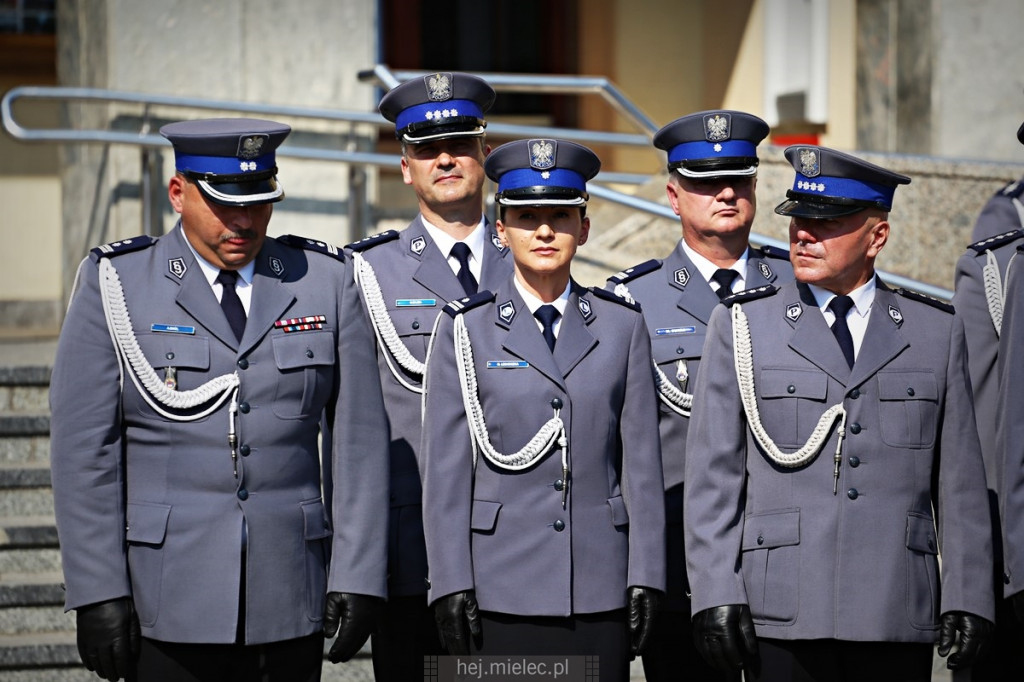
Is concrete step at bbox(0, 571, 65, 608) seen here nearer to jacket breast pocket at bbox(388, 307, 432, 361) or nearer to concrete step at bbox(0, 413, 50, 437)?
concrete step at bbox(0, 413, 50, 437)

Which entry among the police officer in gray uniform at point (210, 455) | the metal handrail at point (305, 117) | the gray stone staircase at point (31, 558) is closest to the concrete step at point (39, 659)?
the gray stone staircase at point (31, 558)

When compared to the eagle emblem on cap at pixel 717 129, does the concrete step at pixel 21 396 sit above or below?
below

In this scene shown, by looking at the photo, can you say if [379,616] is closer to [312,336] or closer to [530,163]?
[312,336]

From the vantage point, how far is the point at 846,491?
3941 millimetres

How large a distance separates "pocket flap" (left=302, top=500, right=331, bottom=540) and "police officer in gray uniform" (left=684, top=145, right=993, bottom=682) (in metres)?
0.98

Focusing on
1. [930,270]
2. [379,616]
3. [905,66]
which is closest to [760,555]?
[379,616]

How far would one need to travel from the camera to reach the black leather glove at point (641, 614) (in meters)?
4.00

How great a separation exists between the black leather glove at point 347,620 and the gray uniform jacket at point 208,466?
0.03m

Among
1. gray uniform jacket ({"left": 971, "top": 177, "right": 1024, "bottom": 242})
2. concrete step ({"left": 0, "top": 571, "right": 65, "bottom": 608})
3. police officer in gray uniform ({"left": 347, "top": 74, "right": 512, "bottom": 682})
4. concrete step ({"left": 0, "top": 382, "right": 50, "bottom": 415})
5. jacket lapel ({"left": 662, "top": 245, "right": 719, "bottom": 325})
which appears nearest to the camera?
police officer in gray uniform ({"left": 347, "top": 74, "right": 512, "bottom": 682})

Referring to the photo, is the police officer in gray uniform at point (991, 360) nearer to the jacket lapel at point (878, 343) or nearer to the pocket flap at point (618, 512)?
the jacket lapel at point (878, 343)

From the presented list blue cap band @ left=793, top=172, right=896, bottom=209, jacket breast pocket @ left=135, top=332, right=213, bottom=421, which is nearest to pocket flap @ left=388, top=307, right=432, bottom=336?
jacket breast pocket @ left=135, top=332, right=213, bottom=421

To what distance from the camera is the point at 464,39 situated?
1114 centimetres

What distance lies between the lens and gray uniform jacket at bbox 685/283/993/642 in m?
3.90

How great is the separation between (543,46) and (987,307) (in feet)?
23.2
